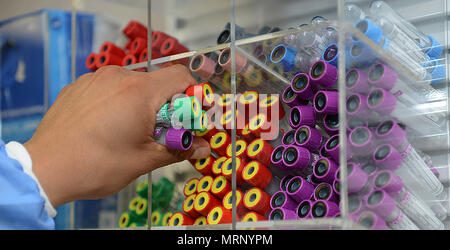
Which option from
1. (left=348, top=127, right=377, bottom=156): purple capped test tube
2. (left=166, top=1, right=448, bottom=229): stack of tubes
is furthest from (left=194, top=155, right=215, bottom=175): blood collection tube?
(left=348, top=127, right=377, bottom=156): purple capped test tube

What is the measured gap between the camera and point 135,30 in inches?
75.5

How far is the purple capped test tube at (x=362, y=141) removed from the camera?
108 centimetres

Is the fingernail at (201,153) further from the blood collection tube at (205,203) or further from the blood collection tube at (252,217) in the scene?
the blood collection tube at (252,217)

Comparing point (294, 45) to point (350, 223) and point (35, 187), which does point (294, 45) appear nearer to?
point (350, 223)

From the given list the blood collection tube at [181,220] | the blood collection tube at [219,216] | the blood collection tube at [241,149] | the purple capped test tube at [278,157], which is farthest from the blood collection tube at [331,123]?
the blood collection tube at [181,220]

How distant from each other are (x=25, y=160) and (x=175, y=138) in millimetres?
360

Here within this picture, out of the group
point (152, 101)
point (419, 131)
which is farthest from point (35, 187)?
point (419, 131)

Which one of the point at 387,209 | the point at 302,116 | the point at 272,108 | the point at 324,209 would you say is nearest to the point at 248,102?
the point at 272,108

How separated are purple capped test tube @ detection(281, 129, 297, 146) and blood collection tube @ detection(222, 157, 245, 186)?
0.39 ft

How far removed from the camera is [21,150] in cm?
121

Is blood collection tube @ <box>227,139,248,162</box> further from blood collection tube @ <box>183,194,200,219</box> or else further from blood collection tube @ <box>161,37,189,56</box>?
blood collection tube @ <box>161,37,189,56</box>

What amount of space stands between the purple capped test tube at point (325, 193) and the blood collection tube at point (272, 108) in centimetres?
24

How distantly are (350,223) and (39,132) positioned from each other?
2.64ft

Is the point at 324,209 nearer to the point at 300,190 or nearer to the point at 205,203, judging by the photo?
the point at 300,190
